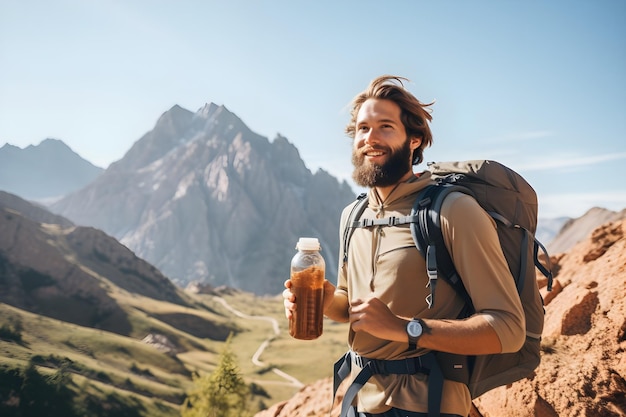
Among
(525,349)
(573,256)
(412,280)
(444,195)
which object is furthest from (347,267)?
(573,256)

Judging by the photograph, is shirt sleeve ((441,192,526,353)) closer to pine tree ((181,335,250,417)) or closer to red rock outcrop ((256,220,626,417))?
red rock outcrop ((256,220,626,417))

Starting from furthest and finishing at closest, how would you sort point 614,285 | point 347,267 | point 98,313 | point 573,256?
point 98,313 < point 573,256 < point 614,285 < point 347,267

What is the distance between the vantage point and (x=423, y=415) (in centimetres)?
364

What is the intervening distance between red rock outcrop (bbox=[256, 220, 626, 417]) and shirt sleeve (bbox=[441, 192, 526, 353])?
9.08ft

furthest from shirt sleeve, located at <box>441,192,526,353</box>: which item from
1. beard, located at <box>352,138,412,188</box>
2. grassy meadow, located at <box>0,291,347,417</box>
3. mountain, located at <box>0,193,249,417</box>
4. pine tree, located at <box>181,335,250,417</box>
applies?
grassy meadow, located at <box>0,291,347,417</box>

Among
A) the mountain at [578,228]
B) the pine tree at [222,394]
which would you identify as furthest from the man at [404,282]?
the mountain at [578,228]

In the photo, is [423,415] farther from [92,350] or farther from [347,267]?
[92,350]

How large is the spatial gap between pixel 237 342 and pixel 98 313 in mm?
38341

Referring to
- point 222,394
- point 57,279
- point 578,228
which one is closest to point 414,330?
point 222,394

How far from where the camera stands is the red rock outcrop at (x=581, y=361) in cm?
669

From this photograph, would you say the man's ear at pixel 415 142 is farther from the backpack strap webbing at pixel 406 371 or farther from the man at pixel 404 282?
the backpack strap webbing at pixel 406 371

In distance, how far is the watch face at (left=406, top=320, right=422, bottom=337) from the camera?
11.1 feet

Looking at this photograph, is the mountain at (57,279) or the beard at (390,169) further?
the mountain at (57,279)

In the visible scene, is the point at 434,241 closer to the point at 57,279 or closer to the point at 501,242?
the point at 501,242
